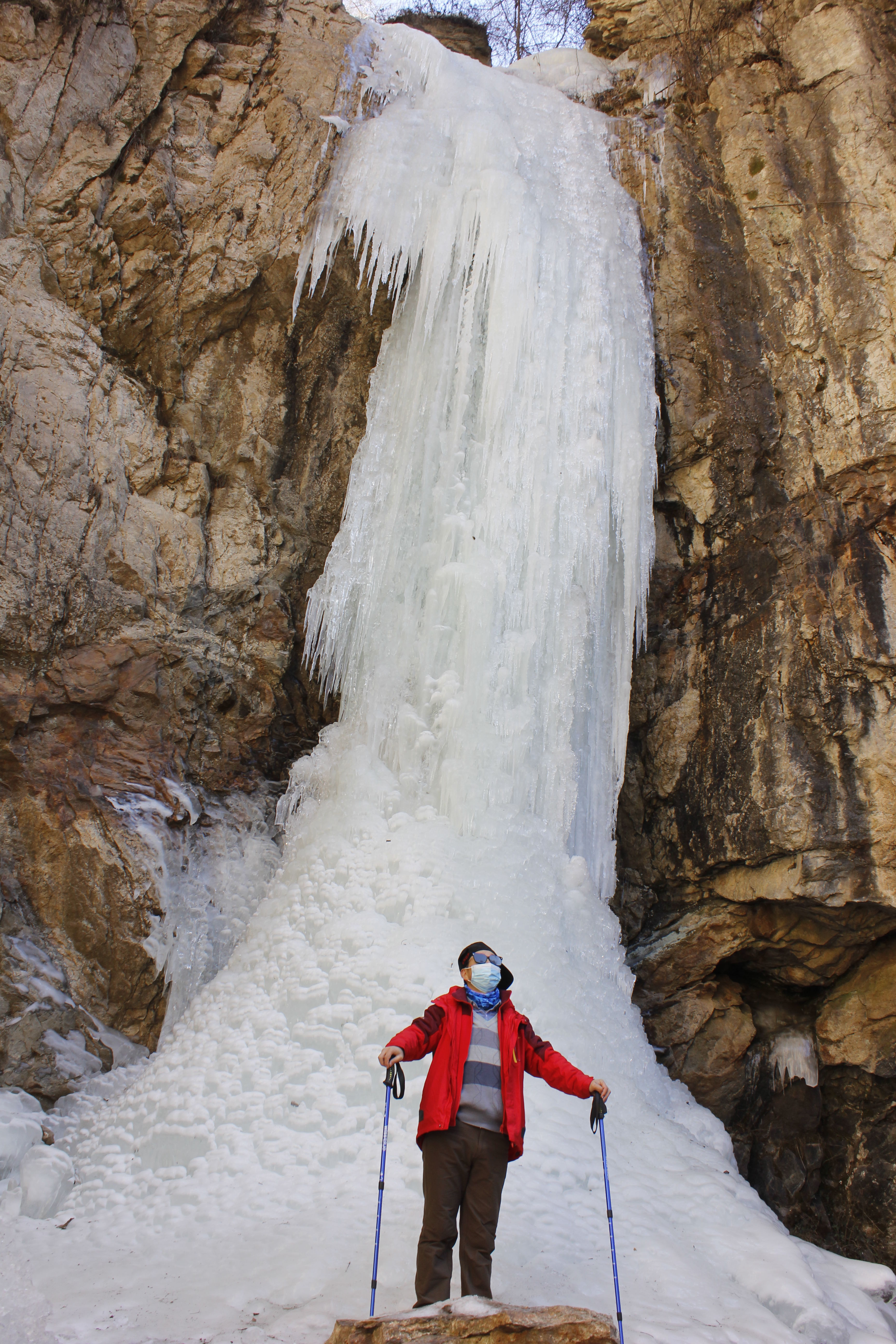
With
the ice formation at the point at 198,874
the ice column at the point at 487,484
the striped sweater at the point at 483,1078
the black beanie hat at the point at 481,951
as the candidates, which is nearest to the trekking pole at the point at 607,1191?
the striped sweater at the point at 483,1078

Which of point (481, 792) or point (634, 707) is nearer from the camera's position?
point (481, 792)

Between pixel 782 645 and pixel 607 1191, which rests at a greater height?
pixel 782 645

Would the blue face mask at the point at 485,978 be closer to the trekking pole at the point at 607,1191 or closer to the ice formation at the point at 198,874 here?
the trekking pole at the point at 607,1191

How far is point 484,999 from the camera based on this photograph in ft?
9.05

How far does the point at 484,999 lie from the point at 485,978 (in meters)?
0.06

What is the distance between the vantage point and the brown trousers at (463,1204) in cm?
252

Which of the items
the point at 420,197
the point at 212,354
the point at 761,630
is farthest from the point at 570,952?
the point at 420,197

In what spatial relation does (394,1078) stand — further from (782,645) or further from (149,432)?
(149,432)

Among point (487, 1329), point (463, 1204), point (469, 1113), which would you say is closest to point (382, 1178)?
point (463, 1204)

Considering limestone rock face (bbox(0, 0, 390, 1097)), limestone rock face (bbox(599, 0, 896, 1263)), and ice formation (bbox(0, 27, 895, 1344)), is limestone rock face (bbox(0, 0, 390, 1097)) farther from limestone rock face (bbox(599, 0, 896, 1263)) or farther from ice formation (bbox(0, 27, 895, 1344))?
limestone rock face (bbox(599, 0, 896, 1263))

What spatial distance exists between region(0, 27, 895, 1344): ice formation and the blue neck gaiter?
36.8 inches

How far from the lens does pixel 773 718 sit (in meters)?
5.69

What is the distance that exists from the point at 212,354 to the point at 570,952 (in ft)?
15.1

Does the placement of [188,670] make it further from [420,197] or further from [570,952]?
[420,197]
